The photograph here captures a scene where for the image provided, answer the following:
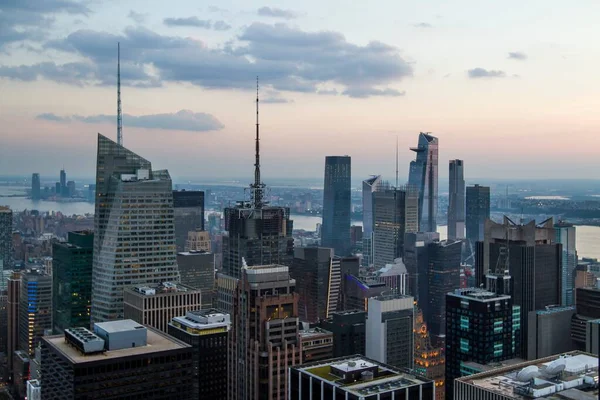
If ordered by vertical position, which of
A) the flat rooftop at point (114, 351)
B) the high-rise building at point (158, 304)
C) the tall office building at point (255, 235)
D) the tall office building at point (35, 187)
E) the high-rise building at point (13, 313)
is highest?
the tall office building at point (35, 187)

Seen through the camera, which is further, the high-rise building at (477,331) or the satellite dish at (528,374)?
the high-rise building at (477,331)

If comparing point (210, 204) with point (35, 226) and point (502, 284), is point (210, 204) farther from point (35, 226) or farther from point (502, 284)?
point (502, 284)

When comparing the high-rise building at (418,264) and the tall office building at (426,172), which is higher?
the tall office building at (426,172)

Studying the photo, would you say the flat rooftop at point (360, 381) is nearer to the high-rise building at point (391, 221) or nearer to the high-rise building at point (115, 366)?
the high-rise building at point (115, 366)

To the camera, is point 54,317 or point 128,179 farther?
point 54,317

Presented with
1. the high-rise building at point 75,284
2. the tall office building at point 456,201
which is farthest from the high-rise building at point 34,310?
the tall office building at point 456,201

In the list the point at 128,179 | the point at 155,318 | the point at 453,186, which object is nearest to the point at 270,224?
the point at 128,179

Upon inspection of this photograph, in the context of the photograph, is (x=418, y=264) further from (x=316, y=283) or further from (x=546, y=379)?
(x=546, y=379)

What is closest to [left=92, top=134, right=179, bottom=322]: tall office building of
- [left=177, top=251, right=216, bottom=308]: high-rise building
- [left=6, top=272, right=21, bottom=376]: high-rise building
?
[left=177, top=251, right=216, bottom=308]: high-rise building
